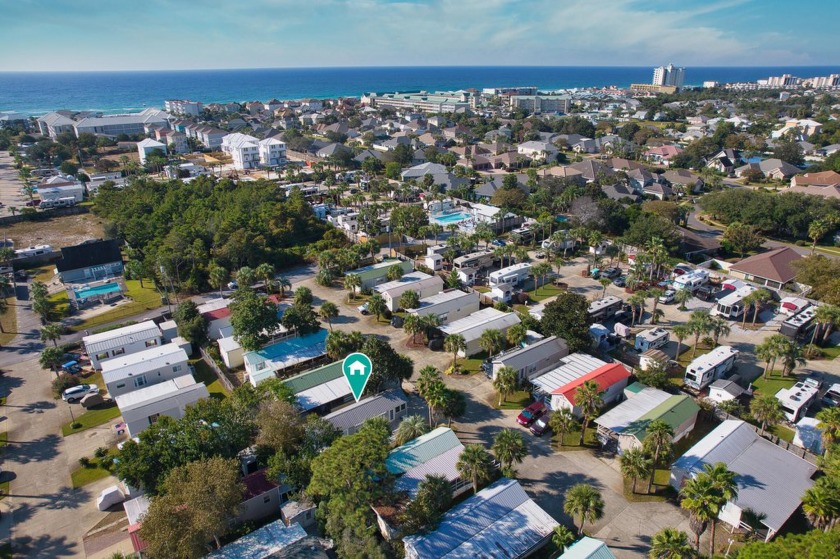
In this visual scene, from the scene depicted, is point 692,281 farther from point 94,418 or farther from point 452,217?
point 94,418

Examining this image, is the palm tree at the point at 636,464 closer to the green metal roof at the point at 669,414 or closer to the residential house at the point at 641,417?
the residential house at the point at 641,417

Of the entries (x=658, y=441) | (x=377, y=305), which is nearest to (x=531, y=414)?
(x=658, y=441)

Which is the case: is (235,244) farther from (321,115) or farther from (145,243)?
(321,115)

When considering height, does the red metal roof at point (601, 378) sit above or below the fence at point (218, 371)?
above

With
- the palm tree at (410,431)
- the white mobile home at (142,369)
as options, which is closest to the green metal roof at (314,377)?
the palm tree at (410,431)

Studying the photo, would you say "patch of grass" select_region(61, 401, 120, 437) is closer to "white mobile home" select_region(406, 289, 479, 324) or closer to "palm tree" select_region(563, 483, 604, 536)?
"white mobile home" select_region(406, 289, 479, 324)
